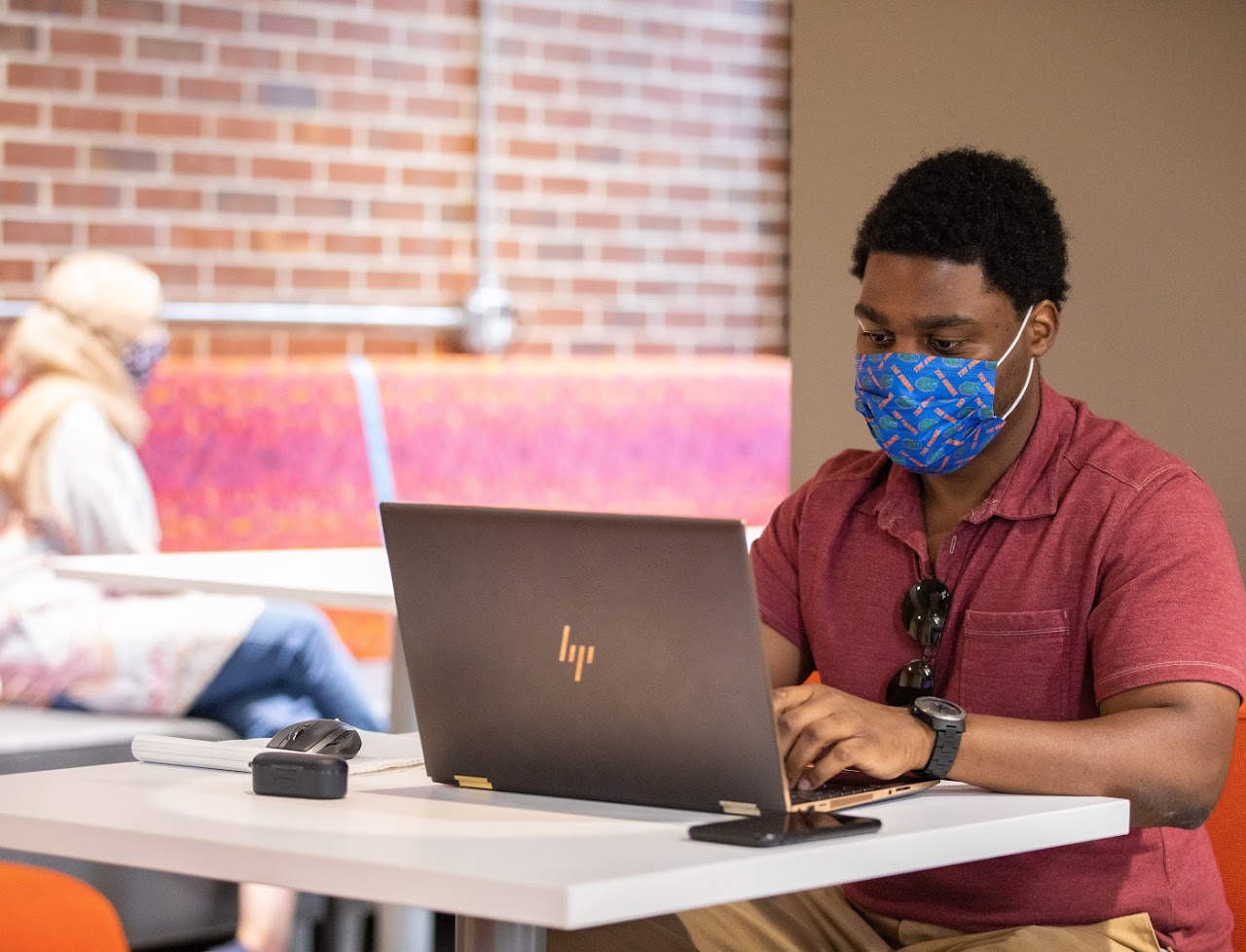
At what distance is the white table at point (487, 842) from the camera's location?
1.04 metres

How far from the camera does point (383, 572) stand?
8.97ft

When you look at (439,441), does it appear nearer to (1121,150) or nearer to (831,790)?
(1121,150)

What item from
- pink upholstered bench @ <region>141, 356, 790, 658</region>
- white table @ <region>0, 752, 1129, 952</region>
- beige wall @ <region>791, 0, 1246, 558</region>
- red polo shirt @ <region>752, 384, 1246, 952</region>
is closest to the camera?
white table @ <region>0, 752, 1129, 952</region>

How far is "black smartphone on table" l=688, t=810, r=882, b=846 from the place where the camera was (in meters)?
1.13

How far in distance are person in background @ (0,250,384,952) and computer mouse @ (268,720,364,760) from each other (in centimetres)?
173

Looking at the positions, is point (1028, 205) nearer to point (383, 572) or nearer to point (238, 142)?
point (383, 572)

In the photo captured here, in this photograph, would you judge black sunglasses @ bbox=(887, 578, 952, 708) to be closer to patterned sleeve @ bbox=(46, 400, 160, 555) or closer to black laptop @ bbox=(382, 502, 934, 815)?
black laptop @ bbox=(382, 502, 934, 815)

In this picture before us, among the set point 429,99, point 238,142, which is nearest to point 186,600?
point 238,142

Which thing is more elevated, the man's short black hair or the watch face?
the man's short black hair

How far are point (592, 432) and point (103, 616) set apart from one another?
1404 millimetres

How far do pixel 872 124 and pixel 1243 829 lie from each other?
1.13 meters

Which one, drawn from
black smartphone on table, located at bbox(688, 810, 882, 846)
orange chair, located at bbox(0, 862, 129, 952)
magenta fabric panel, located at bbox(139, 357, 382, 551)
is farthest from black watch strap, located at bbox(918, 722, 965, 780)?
magenta fabric panel, located at bbox(139, 357, 382, 551)

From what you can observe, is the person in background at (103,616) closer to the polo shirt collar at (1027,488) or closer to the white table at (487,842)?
the polo shirt collar at (1027,488)

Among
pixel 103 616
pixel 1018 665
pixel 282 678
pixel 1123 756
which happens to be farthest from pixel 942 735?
pixel 103 616
